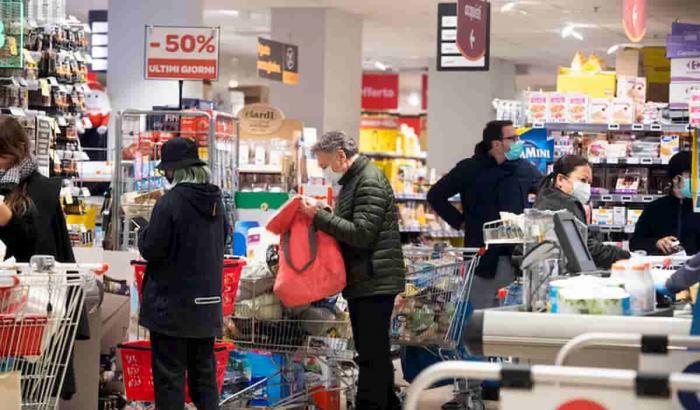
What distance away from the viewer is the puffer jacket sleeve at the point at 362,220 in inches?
281

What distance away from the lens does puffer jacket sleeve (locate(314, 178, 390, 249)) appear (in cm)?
713

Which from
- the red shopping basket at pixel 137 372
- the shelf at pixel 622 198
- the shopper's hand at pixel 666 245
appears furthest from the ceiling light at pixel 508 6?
the red shopping basket at pixel 137 372

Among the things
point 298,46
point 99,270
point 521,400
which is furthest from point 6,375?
point 298,46

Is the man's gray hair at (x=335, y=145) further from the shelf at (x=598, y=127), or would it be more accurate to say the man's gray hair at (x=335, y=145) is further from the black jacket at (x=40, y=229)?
the shelf at (x=598, y=127)

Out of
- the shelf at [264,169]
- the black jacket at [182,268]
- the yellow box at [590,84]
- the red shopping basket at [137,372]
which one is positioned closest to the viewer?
the black jacket at [182,268]

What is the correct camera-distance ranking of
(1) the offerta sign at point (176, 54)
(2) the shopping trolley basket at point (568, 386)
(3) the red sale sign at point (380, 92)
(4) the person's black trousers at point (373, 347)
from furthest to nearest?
(3) the red sale sign at point (380, 92), (1) the offerta sign at point (176, 54), (4) the person's black trousers at point (373, 347), (2) the shopping trolley basket at point (568, 386)

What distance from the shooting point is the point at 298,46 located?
1888 cm

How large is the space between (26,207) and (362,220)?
2.00 meters

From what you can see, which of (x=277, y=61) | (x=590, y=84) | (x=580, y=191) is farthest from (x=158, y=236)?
(x=277, y=61)

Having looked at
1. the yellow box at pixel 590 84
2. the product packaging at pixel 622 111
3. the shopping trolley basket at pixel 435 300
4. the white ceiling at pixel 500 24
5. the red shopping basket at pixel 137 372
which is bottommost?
the red shopping basket at pixel 137 372

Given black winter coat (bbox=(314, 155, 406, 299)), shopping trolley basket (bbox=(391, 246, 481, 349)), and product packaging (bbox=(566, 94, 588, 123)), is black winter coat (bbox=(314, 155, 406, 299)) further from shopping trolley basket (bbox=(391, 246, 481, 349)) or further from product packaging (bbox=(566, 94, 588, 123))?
product packaging (bbox=(566, 94, 588, 123))

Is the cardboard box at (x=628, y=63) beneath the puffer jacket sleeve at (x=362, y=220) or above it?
above

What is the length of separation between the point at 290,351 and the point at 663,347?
13.9 feet

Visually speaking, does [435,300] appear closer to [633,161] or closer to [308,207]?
[308,207]
